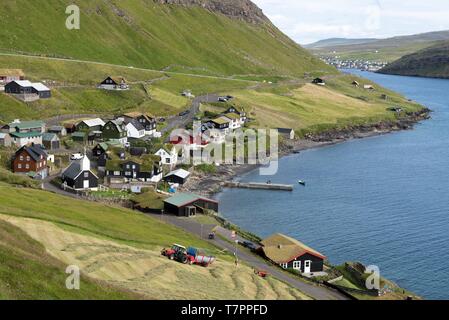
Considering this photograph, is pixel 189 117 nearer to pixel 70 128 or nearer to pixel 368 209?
pixel 70 128

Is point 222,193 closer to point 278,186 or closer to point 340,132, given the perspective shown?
point 278,186

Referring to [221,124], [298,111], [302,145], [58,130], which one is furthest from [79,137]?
[298,111]

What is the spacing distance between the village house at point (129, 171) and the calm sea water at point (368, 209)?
12.6 metres

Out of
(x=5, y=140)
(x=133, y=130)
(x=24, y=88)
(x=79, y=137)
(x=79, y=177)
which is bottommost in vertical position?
(x=79, y=177)

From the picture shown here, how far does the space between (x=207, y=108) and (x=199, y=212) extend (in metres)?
78.2

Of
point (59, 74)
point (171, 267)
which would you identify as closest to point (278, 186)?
point (171, 267)

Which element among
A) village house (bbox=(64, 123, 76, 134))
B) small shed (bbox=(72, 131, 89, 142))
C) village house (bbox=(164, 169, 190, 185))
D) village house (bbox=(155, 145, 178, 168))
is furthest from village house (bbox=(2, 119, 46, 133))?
village house (bbox=(164, 169, 190, 185))

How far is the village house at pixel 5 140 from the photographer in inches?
3920

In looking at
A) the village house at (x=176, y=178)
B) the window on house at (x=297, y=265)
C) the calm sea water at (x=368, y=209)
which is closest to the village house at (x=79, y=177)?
the village house at (x=176, y=178)

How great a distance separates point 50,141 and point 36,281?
73.8m

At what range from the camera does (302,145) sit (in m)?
148

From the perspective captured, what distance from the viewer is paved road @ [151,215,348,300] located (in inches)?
2141

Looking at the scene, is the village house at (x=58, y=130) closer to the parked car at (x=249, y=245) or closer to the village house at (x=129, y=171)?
the village house at (x=129, y=171)

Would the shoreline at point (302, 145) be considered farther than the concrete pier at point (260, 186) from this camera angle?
No
